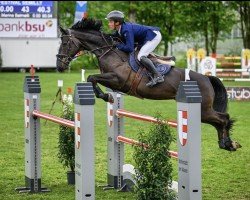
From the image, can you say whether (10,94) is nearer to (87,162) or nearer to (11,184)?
(11,184)

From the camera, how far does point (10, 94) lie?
2431cm

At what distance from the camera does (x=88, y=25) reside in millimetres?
9773

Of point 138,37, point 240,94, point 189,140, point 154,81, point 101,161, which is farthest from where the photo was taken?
point 240,94

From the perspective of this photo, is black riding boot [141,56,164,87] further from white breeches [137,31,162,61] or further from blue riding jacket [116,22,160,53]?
blue riding jacket [116,22,160,53]

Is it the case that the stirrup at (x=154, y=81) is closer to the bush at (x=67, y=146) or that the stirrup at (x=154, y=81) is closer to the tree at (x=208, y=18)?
the bush at (x=67, y=146)

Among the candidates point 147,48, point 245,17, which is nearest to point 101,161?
point 147,48

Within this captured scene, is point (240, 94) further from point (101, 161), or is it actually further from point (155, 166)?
point (155, 166)

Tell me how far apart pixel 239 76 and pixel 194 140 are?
2401cm

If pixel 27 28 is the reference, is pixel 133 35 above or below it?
below

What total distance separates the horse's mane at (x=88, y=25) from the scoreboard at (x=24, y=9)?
2976 cm

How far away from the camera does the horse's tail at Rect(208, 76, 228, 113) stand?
9.73 m

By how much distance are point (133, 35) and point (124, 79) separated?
58 centimetres

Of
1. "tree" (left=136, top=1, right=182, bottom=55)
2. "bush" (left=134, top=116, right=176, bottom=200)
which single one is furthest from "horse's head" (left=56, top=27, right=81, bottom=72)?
"tree" (left=136, top=1, right=182, bottom=55)

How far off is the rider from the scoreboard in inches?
1186
